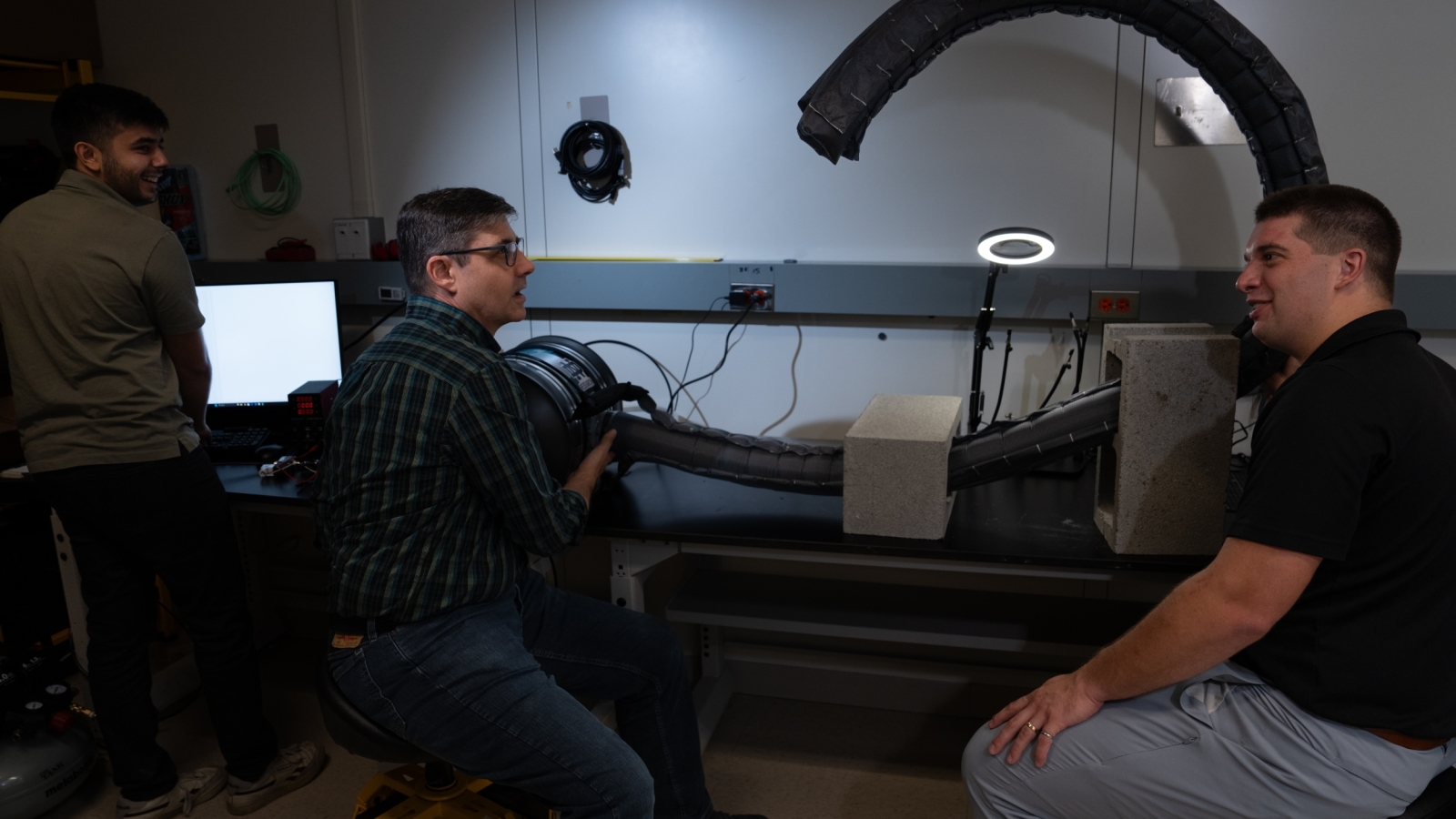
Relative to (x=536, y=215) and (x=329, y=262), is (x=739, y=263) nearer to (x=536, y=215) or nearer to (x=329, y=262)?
(x=536, y=215)

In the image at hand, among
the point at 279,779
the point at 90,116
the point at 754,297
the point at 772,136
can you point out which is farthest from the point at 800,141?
the point at 279,779

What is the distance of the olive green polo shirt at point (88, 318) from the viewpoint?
1.76 metres

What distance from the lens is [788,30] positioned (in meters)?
2.35

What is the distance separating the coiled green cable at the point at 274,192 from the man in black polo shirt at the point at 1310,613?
2582 millimetres

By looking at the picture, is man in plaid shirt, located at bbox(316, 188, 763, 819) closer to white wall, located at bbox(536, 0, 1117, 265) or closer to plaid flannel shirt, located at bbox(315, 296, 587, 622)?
plaid flannel shirt, located at bbox(315, 296, 587, 622)

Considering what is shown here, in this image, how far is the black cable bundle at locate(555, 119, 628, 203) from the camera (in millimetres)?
2500

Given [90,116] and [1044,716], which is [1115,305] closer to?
[1044,716]

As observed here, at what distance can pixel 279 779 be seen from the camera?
86.0 inches

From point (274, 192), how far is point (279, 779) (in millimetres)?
1745

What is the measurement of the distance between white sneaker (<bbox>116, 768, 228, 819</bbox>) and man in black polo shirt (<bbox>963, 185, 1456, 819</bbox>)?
1.85 m

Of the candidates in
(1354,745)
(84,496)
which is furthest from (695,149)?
(1354,745)

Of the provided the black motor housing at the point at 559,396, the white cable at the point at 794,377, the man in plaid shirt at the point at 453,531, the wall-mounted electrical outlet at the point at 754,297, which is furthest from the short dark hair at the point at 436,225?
the white cable at the point at 794,377

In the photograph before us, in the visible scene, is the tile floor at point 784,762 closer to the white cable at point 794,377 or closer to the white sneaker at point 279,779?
the white sneaker at point 279,779

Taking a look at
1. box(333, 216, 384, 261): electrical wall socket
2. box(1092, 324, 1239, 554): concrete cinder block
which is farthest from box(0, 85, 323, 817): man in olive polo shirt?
box(1092, 324, 1239, 554): concrete cinder block
